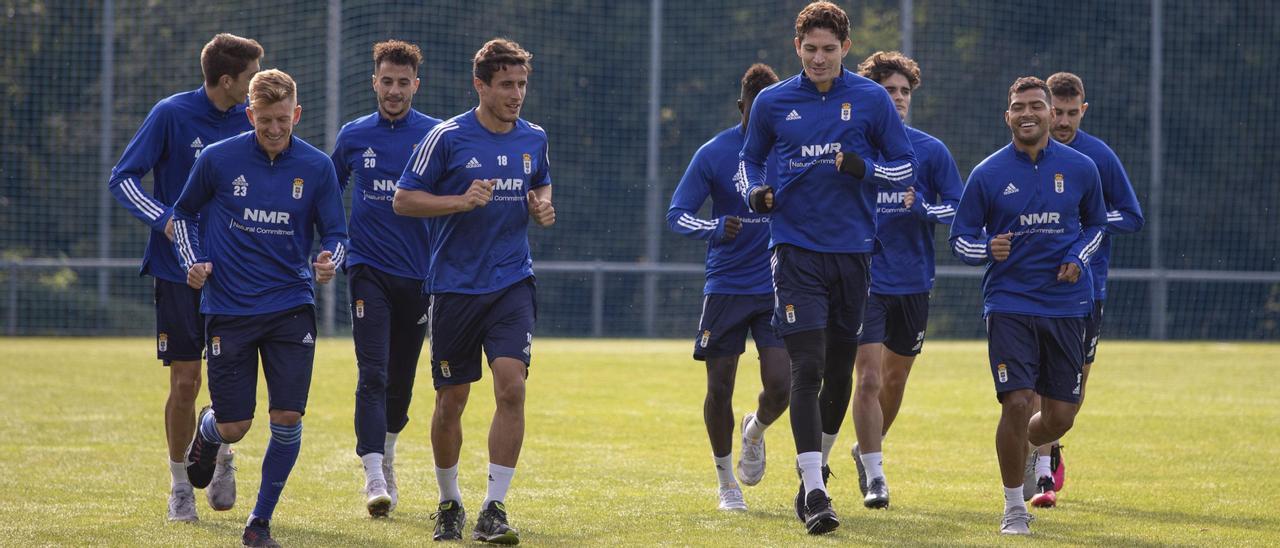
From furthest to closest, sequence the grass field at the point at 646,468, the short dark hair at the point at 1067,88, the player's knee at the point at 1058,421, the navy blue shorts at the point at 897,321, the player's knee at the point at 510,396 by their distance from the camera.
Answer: the navy blue shorts at the point at 897,321 → the short dark hair at the point at 1067,88 → the player's knee at the point at 1058,421 → the grass field at the point at 646,468 → the player's knee at the point at 510,396

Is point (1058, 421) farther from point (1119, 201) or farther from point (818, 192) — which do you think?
point (818, 192)

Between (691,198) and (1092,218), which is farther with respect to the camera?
(691,198)

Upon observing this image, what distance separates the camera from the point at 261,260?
6.16 metres

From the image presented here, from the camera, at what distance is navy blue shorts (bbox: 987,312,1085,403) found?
656 cm

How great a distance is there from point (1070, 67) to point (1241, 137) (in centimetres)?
302

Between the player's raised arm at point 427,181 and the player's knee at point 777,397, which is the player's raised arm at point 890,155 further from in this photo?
the player's raised arm at point 427,181

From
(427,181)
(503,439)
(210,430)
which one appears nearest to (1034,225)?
(503,439)

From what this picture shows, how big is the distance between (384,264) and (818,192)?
2079 millimetres

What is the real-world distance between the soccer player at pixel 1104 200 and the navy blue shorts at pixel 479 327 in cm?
281

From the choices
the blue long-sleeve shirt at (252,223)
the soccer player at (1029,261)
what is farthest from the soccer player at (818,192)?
the blue long-sleeve shirt at (252,223)

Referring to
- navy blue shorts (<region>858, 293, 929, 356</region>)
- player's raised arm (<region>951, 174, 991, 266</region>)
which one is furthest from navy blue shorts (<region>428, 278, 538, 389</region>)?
navy blue shorts (<region>858, 293, 929, 356</region>)

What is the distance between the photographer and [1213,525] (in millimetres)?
6824

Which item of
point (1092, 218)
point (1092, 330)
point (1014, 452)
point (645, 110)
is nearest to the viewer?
point (1014, 452)

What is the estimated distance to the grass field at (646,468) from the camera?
6582mm
